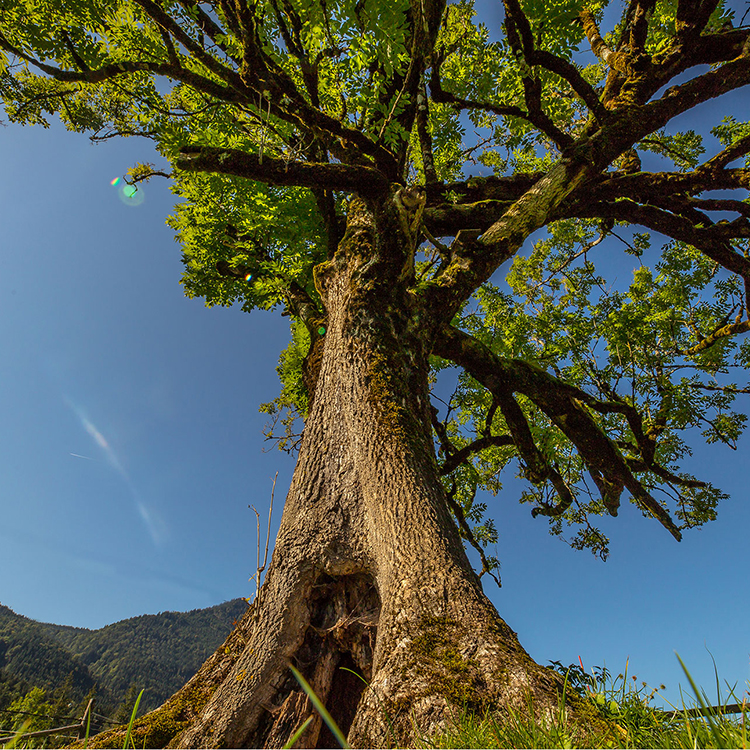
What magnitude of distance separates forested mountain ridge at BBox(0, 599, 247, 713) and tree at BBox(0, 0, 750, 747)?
99.5 metres

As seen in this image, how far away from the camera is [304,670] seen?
265 cm

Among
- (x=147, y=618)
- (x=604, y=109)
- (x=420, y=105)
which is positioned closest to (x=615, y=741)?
(x=604, y=109)

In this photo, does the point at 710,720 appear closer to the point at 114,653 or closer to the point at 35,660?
the point at 35,660

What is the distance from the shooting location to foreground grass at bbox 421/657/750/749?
1146 millimetres

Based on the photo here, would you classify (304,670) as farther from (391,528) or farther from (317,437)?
(317,437)

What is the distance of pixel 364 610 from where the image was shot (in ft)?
9.11

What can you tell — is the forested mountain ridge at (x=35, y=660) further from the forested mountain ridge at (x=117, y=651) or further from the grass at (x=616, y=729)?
the grass at (x=616, y=729)

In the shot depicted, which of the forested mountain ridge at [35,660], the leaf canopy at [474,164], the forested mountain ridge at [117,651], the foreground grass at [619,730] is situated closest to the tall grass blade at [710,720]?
the foreground grass at [619,730]

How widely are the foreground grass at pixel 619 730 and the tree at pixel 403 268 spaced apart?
0.22 meters

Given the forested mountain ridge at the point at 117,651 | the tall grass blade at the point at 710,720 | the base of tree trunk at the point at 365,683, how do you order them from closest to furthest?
1. the tall grass blade at the point at 710,720
2. the base of tree trunk at the point at 365,683
3. the forested mountain ridge at the point at 117,651

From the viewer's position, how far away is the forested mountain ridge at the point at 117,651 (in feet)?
→ 323

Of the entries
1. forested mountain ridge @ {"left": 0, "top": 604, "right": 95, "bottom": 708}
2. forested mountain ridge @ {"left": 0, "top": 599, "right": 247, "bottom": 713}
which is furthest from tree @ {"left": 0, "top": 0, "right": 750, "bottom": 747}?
forested mountain ridge @ {"left": 0, "top": 604, "right": 95, "bottom": 708}

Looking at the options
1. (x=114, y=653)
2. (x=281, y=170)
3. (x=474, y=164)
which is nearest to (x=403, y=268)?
(x=281, y=170)

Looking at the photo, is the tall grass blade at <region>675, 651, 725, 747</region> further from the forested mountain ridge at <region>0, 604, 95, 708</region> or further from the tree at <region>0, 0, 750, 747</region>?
the forested mountain ridge at <region>0, 604, 95, 708</region>
